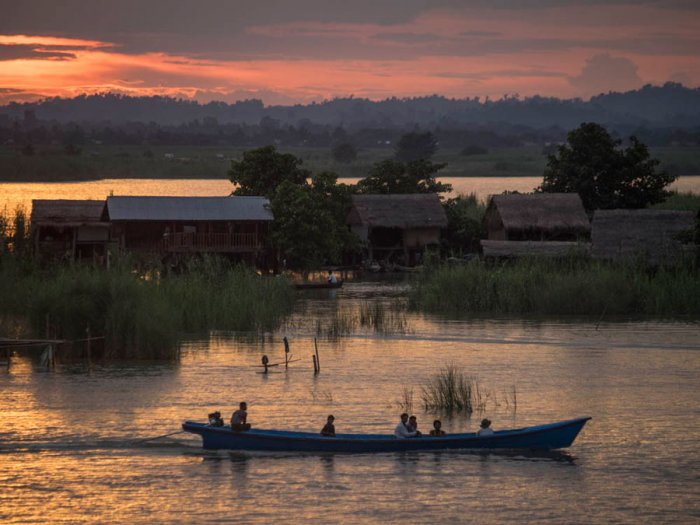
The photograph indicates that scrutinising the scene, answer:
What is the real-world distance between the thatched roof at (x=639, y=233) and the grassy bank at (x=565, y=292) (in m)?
4.09

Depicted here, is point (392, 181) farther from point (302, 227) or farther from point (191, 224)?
point (191, 224)

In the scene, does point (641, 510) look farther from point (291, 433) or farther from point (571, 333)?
point (571, 333)

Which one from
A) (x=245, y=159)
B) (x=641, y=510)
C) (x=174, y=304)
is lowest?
(x=641, y=510)

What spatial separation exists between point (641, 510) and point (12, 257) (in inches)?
1041

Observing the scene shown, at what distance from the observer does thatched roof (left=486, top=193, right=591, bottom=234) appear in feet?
193

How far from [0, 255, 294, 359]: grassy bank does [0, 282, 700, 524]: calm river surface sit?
2.41 feet

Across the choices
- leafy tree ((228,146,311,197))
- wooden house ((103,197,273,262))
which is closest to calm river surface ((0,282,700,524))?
wooden house ((103,197,273,262))

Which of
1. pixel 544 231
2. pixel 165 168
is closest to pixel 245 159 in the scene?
pixel 544 231

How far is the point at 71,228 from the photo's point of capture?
189 feet

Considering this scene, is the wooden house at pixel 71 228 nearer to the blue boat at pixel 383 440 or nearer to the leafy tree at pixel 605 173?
the leafy tree at pixel 605 173

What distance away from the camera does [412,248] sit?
213ft

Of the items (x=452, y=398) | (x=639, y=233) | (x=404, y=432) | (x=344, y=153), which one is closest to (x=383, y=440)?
(x=404, y=432)

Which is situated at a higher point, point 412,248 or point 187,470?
point 412,248

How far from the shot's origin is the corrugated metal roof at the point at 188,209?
5591cm
